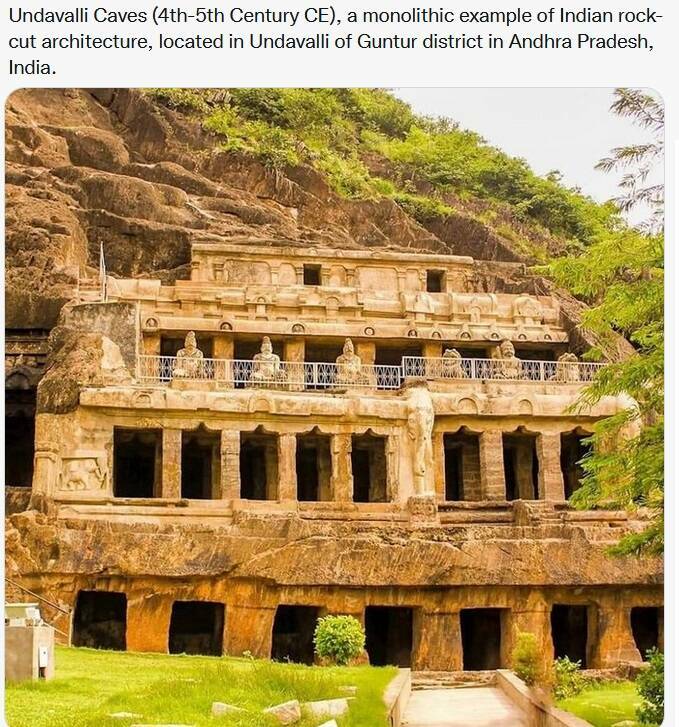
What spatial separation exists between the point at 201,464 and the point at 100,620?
891 cm

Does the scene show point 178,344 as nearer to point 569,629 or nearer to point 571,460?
point 571,460

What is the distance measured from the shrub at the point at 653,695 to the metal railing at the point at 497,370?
18.7 meters

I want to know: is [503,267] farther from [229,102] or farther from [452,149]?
[452,149]

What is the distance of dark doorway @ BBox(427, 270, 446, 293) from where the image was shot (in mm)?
43312

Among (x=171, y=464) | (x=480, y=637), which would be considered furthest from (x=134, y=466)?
Result: (x=480, y=637)

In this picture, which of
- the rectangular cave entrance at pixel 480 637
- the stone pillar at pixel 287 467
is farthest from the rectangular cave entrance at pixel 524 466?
the stone pillar at pixel 287 467

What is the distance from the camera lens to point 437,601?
26.9 m

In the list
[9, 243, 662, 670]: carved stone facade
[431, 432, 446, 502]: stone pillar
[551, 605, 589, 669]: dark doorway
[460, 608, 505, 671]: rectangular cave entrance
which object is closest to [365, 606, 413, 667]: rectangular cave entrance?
[9, 243, 662, 670]: carved stone facade

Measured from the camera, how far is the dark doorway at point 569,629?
30719 mm

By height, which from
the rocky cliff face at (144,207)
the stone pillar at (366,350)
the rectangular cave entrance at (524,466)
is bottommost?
the rectangular cave entrance at (524,466)

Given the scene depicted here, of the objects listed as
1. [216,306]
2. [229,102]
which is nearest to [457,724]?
[216,306]

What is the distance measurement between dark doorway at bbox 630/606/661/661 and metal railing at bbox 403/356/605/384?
7617 mm

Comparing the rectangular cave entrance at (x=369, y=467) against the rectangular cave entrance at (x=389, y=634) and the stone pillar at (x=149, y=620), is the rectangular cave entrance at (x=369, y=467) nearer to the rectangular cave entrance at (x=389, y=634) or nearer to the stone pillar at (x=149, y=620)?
the rectangular cave entrance at (x=389, y=634)

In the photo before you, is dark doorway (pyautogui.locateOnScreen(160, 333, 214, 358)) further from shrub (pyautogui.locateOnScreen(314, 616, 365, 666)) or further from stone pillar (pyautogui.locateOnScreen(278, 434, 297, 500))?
shrub (pyautogui.locateOnScreen(314, 616, 365, 666))
